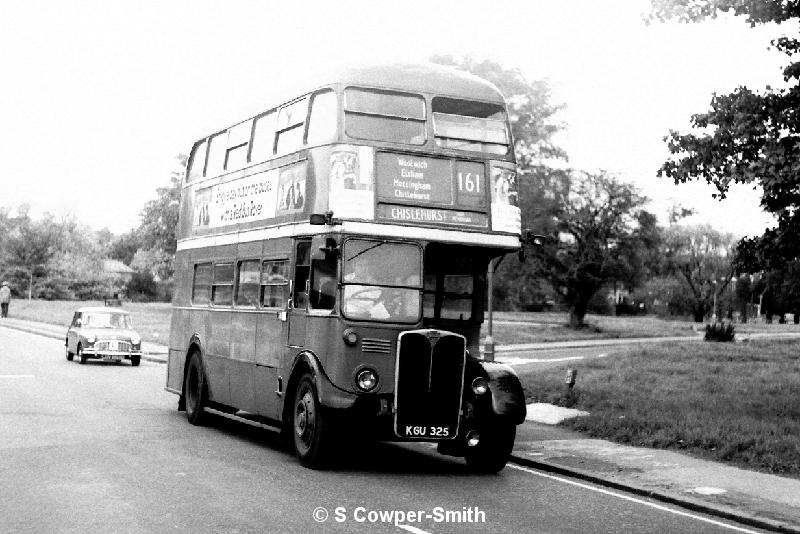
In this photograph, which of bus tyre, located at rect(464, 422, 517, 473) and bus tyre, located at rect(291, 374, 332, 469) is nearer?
bus tyre, located at rect(291, 374, 332, 469)

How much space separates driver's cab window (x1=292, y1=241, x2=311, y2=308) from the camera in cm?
1297

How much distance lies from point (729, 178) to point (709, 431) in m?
3.85

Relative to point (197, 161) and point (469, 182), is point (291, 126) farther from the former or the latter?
point (197, 161)

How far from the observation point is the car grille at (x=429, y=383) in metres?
11.9

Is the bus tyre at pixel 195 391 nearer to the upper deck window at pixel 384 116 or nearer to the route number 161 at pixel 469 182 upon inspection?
the upper deck window at pixel 384 116

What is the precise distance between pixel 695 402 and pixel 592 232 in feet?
119

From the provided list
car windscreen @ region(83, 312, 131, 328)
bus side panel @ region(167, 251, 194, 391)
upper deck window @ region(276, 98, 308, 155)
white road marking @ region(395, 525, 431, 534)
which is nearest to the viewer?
white road marking @ region(395, 525, 431, 534)

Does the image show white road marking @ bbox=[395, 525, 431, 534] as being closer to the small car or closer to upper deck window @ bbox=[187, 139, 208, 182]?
upper deck window @ bbox=[187, 139, 208, 182]

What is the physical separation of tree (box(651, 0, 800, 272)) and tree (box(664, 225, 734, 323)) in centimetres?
8717

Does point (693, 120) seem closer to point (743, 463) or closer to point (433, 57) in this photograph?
point (743, 463)

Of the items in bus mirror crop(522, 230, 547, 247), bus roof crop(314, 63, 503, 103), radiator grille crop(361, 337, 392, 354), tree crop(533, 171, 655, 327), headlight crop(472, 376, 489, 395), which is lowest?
headlight crop(472, 376, 489, 395)

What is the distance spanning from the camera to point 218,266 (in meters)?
16.7

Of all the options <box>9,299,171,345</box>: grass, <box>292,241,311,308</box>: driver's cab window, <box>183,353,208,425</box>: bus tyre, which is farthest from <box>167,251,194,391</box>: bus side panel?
<box>9,299,171,345</box>: grass

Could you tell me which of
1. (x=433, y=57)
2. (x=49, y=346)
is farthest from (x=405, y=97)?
(x=433, y=57)
